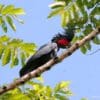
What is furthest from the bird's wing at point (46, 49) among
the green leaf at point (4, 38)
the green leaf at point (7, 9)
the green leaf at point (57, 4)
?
the green leaf at point (7, 9)

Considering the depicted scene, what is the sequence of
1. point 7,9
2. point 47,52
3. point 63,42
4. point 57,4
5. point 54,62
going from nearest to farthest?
point 54,62
point 63,42
point 47,52
point 57,4
point 7,9

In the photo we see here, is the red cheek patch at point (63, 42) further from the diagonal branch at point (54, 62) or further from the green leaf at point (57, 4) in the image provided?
the green leaf at point (57, 4)

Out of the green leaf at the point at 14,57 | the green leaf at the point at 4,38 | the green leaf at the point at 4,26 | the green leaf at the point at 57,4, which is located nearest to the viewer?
the green leaf at the point at 57,4

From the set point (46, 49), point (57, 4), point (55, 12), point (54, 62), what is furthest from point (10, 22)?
point (54, 62)

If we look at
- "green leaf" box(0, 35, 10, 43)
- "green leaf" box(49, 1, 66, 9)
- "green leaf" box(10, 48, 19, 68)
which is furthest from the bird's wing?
"green leaf" box(10, 48, 19, 68)

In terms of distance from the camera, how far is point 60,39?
3.57 meters

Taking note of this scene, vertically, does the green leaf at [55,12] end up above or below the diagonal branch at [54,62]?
above

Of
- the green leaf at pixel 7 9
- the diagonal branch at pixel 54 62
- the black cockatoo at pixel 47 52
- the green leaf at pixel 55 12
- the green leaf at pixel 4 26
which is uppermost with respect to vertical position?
the green leaf at pixel 7 9

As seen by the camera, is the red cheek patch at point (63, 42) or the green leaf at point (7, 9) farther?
the green leaf at point (7, 9)

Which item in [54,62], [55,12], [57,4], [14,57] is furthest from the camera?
[14,57]

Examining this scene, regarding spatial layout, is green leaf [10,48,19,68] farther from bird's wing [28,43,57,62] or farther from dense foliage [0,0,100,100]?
bird's wing [28,43,57,62]

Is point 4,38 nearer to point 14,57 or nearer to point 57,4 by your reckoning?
point 14,57

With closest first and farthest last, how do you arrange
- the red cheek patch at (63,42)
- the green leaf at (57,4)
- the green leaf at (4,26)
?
1. the red cheek patch at (63,42)
2. the green leaf at (57,4)
3. the green leaf at (4,26)

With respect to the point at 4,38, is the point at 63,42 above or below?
below
